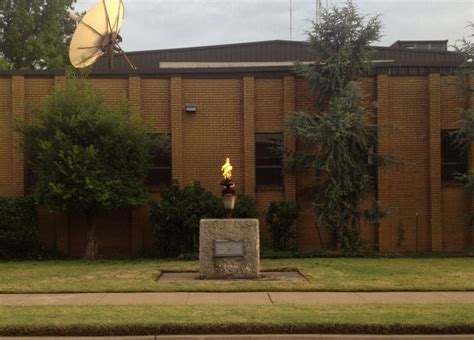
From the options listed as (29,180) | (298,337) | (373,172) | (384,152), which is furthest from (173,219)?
(298,337)

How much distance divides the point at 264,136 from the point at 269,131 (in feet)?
0.82

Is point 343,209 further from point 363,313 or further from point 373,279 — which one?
point 363,313

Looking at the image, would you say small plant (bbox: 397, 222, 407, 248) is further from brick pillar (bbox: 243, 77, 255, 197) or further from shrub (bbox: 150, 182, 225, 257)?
shrub (bbox: 150, 182, 225, 257)

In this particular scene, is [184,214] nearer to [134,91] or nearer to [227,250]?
[227,250]

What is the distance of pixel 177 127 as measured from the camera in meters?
21.4

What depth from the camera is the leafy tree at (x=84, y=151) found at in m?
18.4

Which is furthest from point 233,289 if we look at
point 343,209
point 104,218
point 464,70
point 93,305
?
point 464,70

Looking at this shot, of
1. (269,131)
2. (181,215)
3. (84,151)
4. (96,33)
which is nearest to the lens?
(84,151)

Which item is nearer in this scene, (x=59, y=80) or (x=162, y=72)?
(x=59, y=80)

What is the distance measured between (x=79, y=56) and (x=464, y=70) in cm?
1287

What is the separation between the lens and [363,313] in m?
9.84

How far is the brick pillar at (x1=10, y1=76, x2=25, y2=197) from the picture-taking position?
2092cm

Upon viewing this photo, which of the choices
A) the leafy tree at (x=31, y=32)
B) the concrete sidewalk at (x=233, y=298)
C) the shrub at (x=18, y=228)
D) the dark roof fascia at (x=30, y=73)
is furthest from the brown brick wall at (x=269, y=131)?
the leafy tree at (x=31, y=32)

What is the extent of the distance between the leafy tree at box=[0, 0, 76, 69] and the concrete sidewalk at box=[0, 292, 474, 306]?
3179 cm
